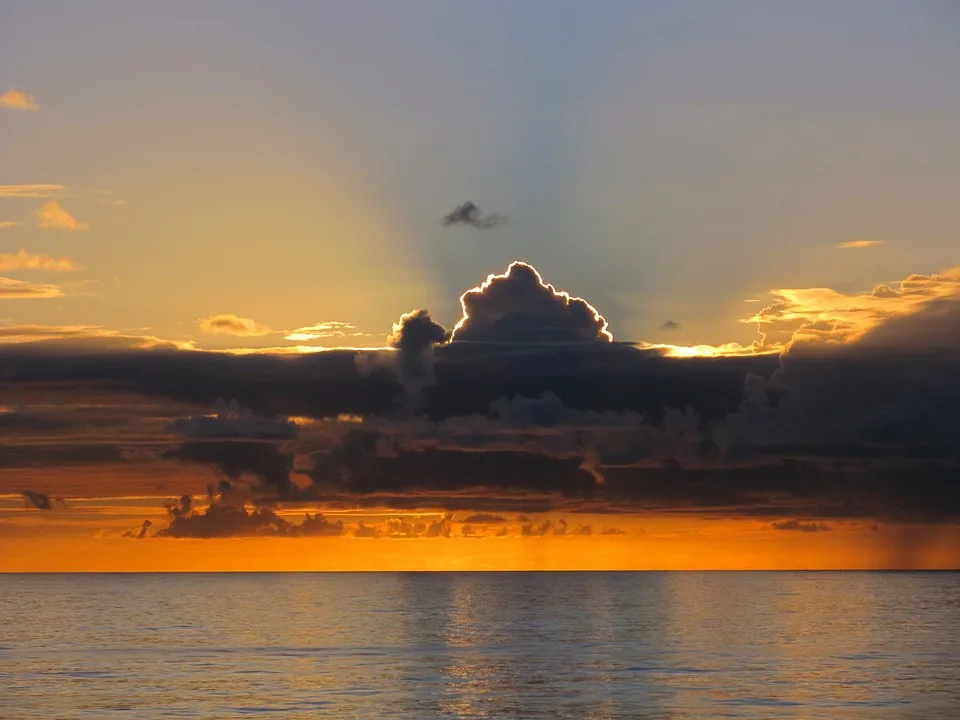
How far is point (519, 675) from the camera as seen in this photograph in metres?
→ 120

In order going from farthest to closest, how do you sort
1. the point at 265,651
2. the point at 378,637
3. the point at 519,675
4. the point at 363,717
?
the point at 378,637, the point at 265,651, the point at 519,675, the point at 363,717

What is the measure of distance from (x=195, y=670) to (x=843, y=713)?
57302 mm

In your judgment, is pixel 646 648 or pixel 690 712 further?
pixel 646 648

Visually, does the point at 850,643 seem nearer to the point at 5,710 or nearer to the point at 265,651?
the point at 265,651

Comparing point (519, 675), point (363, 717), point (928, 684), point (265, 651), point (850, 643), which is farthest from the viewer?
point (850, 643)

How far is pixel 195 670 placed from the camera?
124938 millimetres

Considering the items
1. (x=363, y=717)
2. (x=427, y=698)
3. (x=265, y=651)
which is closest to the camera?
(x=363, y=717)

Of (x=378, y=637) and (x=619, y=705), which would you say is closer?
(x=619, y=705)

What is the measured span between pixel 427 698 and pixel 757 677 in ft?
95.9

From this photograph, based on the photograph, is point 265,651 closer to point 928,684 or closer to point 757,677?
point 757,677

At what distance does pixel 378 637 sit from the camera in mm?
172500

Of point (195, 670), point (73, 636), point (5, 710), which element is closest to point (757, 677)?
point (195, 670)

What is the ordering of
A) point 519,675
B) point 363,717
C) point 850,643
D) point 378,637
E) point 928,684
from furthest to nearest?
point 378,637 → point 850,643 → point 519,675 → point 928,684 → point 363,717

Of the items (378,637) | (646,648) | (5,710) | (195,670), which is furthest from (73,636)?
(5,710)
